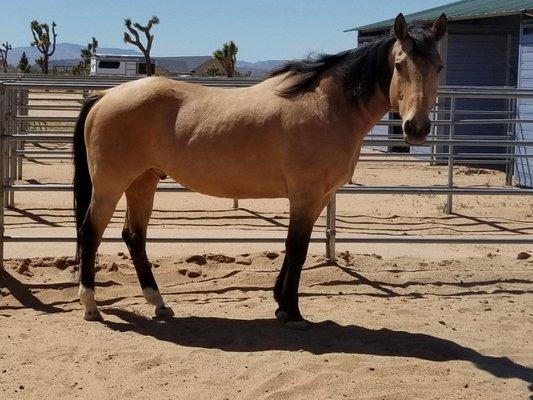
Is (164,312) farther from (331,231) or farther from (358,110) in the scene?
(331,231)

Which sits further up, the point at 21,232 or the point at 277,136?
the point at 277,136

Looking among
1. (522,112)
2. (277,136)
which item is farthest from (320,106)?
(522,112)

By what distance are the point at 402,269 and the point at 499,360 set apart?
2201mm

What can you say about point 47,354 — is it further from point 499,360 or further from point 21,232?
point 21,232

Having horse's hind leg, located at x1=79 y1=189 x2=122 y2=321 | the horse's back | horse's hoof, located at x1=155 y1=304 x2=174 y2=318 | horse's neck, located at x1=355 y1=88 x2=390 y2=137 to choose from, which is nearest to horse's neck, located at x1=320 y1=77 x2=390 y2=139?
horse's neck, located at x1=355 y1=88 x2=390 y2=137

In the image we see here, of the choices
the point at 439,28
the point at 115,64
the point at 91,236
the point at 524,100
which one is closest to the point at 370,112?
the point at 439,28

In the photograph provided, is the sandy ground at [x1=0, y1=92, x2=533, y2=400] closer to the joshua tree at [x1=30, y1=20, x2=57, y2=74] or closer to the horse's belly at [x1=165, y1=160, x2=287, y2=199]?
the horse's belly at [x1=165, y1=160, x2=287, y2=199]

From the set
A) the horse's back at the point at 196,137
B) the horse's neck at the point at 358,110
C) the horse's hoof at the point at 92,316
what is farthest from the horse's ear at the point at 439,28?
the horse's hoof at the point at 92,316

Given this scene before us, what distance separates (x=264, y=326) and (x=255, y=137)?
1.17 m

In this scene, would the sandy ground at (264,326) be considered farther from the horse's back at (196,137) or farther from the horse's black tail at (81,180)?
the horse's back at (196,137)

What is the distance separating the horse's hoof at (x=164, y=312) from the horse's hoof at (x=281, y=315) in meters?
0.70

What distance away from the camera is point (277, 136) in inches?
180

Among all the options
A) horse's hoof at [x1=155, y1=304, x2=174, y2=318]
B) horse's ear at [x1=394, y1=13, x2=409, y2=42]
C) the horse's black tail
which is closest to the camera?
horse's ear at [x1=394, y1=13, x2=409, y2=42]

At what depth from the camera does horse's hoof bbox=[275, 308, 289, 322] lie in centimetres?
473
